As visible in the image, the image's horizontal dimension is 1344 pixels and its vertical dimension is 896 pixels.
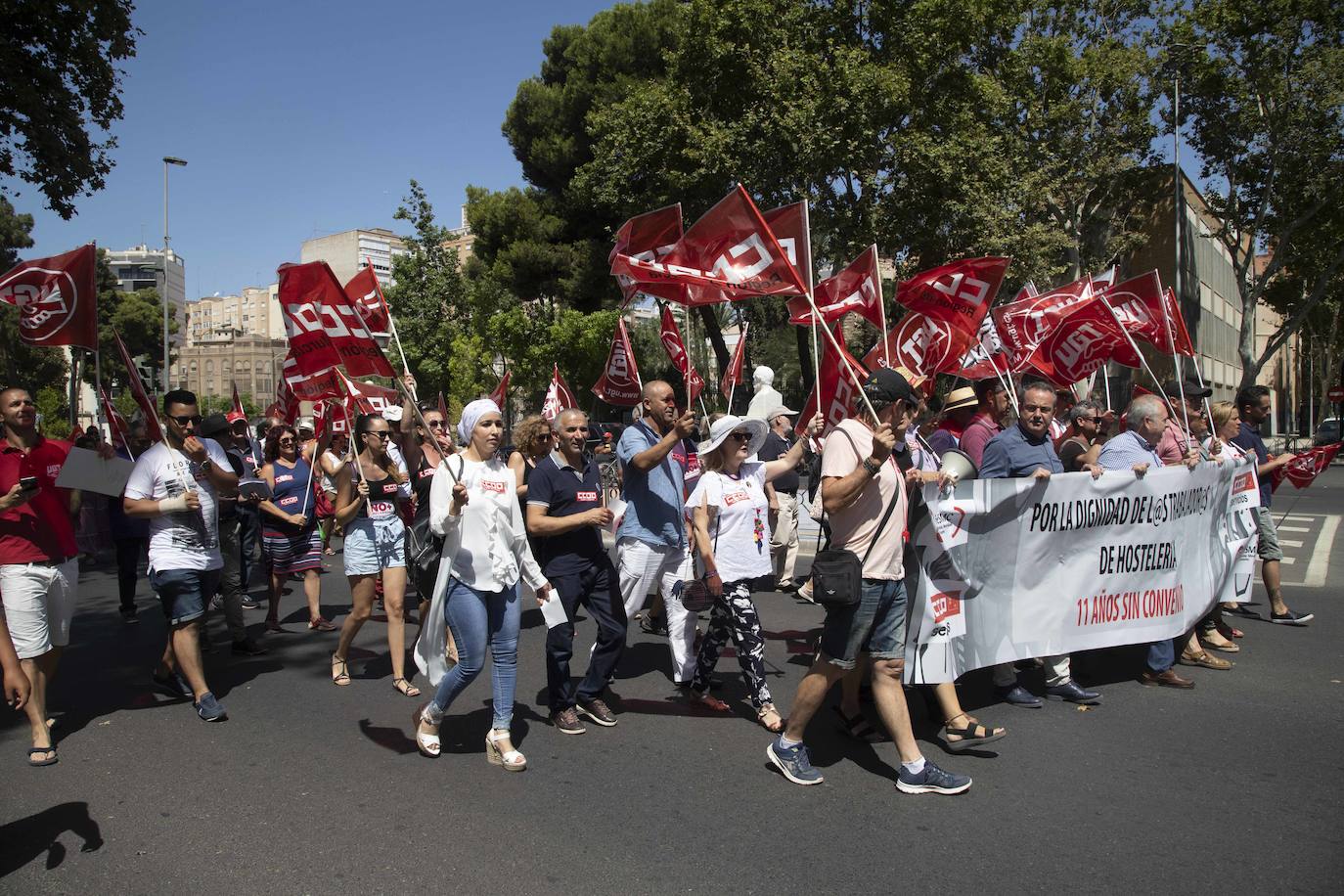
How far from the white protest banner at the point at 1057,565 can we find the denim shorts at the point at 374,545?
342cm

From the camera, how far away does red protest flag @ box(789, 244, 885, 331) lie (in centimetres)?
733

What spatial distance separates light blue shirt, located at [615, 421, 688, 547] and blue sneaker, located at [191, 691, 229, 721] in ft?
8.40

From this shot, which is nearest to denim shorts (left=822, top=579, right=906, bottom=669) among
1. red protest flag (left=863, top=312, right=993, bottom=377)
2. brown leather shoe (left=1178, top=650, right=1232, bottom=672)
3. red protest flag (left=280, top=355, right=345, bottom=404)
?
red protest flag (left=863, top=312, right=993, bottom=377)

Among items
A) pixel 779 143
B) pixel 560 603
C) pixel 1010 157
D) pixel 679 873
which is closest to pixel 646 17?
pixel 779 143

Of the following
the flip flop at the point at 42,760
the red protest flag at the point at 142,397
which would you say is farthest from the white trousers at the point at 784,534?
the flip flop at the point at 42,760

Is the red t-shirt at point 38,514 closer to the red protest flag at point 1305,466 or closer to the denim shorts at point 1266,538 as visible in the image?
the denim shorts at point 1266,538

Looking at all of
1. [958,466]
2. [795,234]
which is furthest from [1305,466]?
[795,234]

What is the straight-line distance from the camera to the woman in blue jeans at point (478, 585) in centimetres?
471

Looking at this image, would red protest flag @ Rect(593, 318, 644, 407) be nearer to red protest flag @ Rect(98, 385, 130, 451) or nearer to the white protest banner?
red protest flag @ Rect(98, 385, 130, 451)

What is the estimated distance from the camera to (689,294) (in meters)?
6.08

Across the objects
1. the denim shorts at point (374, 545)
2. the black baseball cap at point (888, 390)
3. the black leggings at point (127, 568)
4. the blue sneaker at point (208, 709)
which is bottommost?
the blue sneaker at point (208, 709)

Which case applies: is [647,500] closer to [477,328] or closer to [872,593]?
[872,593]

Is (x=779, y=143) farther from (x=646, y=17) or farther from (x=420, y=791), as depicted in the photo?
(x=420, y=791)

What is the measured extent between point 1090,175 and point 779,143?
27.4 feet
